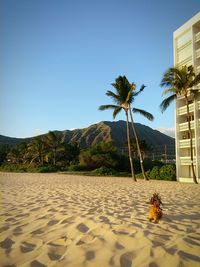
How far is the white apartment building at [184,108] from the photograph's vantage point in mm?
27594

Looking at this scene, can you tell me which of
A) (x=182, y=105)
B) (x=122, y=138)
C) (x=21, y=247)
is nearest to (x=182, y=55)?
(x=182, y=105)

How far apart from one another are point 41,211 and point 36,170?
41329 mm

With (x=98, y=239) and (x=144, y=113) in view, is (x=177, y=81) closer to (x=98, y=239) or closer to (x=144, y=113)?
(x=144, y=113)

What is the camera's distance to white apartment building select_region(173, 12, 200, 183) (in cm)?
2759

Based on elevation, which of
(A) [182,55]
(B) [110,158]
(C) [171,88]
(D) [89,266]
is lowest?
(D) [89,266]

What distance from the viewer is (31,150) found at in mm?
59469

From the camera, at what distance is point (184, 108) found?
98.3 ft

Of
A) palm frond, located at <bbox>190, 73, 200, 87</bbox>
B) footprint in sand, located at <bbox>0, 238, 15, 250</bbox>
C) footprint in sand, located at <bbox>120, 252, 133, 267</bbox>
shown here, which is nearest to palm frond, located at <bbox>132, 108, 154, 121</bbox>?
palm frond, located at <bbox>190, 73, 200, 87</bbox>

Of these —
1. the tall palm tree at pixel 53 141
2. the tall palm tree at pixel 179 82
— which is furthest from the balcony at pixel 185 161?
the tall palm tree at pixel 53 141

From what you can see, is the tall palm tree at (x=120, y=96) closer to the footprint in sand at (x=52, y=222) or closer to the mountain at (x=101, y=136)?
the footprint in sand at (x=52, y=222)

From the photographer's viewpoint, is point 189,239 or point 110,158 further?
point 110,158

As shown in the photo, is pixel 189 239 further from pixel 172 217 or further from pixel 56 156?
pixel 56 156

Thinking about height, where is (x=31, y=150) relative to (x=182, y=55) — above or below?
below

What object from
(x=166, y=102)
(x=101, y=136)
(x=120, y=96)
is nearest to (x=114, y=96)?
(x=120, y=96)
